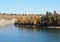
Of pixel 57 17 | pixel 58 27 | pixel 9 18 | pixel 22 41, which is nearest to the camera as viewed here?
pixel 22 41

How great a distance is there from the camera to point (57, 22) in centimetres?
5441

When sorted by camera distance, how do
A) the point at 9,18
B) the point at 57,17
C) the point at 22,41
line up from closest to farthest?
1. the point at 22,41
2. the point at 57,17
3. the point at 9,18

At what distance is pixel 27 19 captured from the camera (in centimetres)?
6444

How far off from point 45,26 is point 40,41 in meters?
25.4

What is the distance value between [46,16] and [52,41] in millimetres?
28760

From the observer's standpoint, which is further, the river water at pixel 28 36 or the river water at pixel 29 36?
the river water at pixel 28 36

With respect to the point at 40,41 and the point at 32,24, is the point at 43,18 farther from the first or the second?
the point at 40,41

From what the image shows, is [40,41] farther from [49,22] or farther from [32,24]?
[32,24]

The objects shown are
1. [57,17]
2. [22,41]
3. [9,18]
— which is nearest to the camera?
[22,41]

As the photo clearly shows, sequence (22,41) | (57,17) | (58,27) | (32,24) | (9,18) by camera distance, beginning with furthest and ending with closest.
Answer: (9,18), (32,24), (57,17), (58,27), (22,41)

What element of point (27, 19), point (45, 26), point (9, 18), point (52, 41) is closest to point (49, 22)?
point (45, 26)

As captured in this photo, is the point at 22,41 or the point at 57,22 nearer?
the point at 22,41

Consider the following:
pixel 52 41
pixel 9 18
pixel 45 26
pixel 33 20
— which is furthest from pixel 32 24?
pixel 9 18

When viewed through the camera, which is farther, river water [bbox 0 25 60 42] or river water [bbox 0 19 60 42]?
river water [bbox 0 19 60 42]
